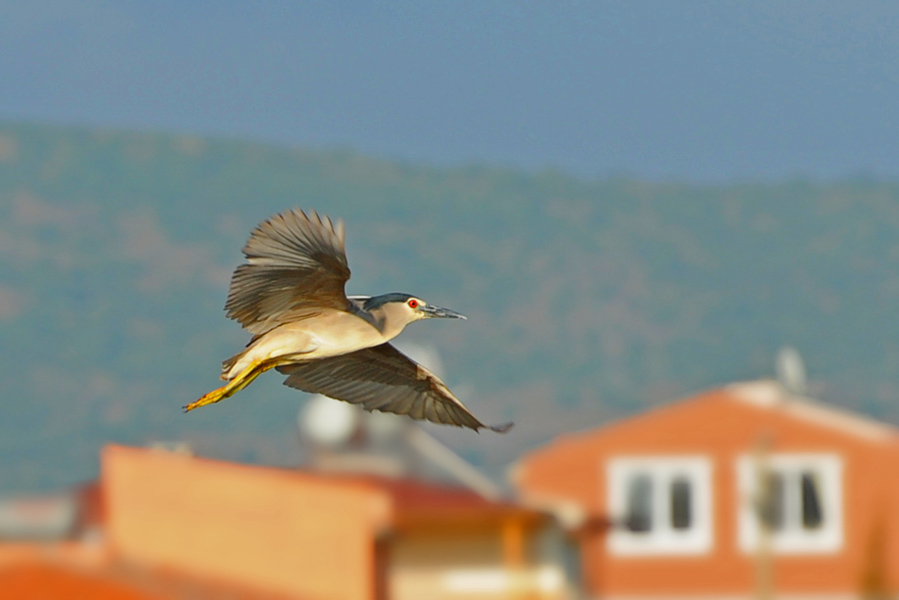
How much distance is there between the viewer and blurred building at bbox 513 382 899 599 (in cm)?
4428

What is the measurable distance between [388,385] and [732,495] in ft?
114

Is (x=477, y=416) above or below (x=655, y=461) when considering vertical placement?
below

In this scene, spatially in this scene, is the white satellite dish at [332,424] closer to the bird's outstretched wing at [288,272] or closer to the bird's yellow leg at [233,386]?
the bird's outstretched wing at [288,272]

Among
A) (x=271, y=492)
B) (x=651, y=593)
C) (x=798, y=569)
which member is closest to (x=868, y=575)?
(x=798, y=569)

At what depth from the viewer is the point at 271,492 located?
25.0m

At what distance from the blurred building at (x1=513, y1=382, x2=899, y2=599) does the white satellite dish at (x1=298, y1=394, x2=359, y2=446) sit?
6.61 meters

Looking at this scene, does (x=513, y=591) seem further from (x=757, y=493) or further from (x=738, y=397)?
(x=738, y=397)

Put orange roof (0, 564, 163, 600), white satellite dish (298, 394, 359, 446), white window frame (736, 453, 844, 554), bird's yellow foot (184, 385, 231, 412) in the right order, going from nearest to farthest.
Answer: bird's yellow foot (184, 385, 231, 412)
orange roof (0, 564, 163, 600)
white satellite dish (298, 394, 359, 446)
white window frame (736, 453, 844, 554)

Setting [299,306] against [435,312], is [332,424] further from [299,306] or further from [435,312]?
[299,306]

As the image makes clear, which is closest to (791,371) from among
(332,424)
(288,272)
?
(332,424)

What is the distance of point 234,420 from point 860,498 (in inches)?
6122

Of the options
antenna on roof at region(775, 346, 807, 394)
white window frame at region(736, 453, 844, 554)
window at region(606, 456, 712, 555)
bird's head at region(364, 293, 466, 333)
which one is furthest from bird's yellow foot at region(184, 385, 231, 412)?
window at region(606, 456, 712, 555)

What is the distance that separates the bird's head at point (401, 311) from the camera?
33.1 feet

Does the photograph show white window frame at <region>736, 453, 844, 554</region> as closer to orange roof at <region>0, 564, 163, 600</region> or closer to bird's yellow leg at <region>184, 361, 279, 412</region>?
orange roof at <region>0, 564, 163, 600</region>
